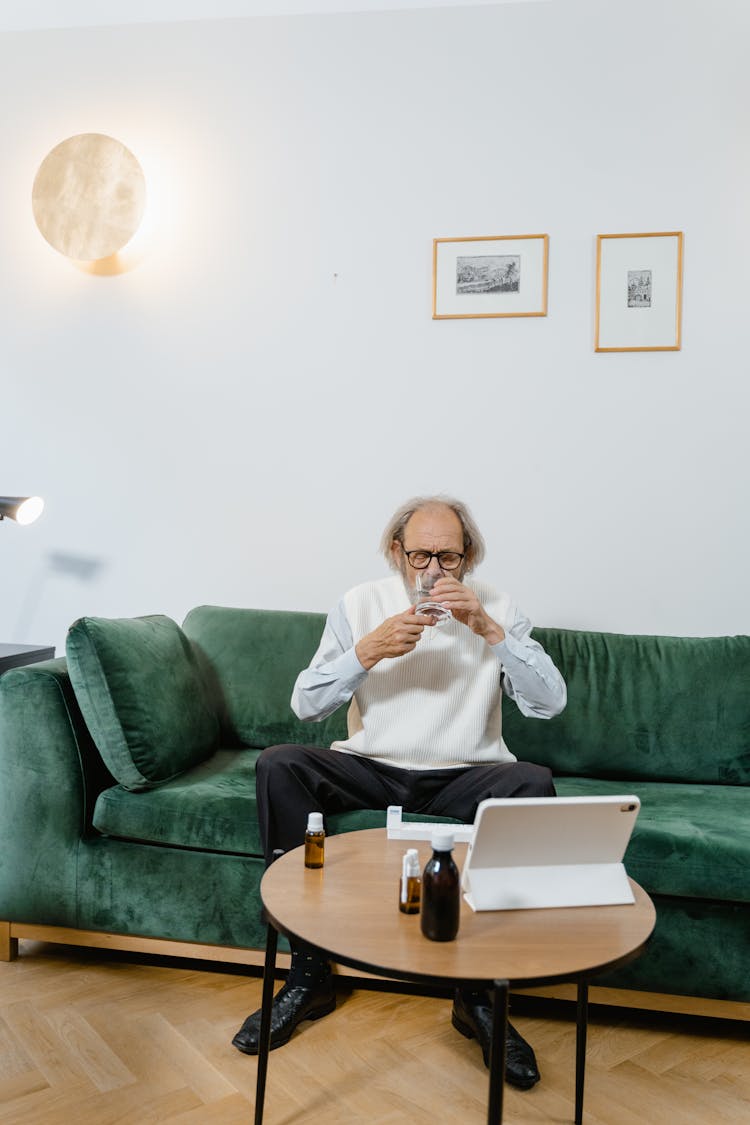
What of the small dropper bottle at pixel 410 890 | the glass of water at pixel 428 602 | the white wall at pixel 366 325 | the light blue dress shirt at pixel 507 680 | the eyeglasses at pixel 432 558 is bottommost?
the small dropper bottle at pixel 410 890

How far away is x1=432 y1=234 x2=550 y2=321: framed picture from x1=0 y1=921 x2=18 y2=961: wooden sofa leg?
2.00 metres

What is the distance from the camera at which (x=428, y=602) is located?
1.86 meters

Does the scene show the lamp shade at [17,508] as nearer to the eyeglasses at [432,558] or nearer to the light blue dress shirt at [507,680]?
the light blue dress shirt at [507,680]

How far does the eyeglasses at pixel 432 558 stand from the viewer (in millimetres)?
2055

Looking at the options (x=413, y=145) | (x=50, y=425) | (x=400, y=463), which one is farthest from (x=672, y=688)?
(x=50, y=425)

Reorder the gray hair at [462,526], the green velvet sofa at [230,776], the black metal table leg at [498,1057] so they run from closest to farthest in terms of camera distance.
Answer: the black metal table leg at [498,1057]
the green velvet sofa at [230,776]
the gray hair at [462,526]

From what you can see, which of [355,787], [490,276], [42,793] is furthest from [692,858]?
[490,276]

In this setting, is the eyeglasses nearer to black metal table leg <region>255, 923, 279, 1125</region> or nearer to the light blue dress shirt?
the light blue dress shirt

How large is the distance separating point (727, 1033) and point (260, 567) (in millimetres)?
1757

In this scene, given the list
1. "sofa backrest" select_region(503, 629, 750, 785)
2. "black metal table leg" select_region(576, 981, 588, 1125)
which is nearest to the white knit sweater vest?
"sofa backrest" select_region(503, 629, 750, 785)

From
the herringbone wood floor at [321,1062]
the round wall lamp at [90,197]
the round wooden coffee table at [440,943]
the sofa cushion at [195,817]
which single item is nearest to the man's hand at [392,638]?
the sofa cushion at [195,817]

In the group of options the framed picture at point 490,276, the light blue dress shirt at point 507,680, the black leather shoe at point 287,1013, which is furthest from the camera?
the framed picture at point 490,276

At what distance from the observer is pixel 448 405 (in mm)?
2736

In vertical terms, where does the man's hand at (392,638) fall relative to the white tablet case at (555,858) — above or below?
above
